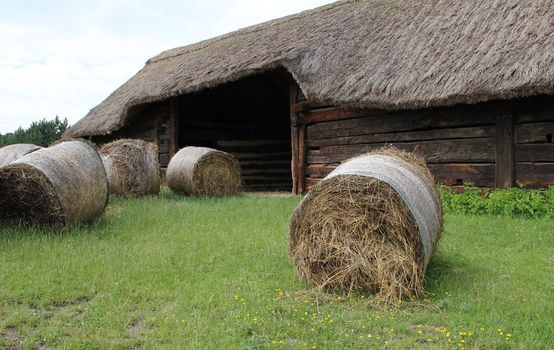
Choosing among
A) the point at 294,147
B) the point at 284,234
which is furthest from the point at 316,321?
the point at 294,147

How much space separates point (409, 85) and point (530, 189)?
8.17 feet

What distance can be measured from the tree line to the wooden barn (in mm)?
14778

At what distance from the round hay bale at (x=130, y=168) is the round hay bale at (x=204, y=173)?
49 centimetres

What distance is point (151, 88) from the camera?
49.5 ft

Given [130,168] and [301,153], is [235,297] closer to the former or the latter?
[130,168]

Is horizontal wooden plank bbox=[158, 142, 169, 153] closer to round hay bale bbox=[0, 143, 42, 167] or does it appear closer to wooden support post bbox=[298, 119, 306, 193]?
round hay bale bbox=[0, 143, 42, 167]

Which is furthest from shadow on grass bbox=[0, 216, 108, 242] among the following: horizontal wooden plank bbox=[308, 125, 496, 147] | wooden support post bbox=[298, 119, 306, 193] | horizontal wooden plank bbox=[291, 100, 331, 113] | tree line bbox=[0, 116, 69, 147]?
tree line bbox=[0, 116, 69, 147]

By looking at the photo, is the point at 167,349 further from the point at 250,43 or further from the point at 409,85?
the point at 250,43

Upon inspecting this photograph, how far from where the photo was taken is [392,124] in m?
10.0

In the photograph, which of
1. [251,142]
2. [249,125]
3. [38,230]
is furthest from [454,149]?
[249,125]

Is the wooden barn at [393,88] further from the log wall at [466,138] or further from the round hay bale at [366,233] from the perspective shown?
the round hay bale at [366,233]

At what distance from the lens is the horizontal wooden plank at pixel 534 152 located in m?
8.01

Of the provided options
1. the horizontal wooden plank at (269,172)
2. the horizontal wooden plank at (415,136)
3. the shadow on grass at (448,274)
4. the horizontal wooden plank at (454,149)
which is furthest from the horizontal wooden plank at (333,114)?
the shadow on grass at (448,274)

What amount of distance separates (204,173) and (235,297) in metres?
7.25
